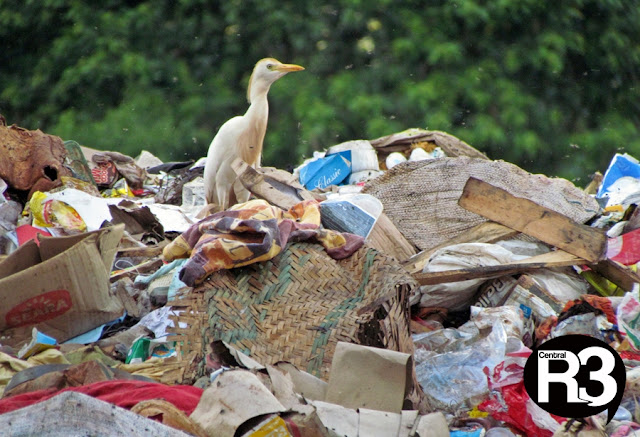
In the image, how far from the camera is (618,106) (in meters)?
12.7

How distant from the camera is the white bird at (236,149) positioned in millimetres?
4859

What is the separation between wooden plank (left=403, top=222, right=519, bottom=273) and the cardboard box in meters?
1.35

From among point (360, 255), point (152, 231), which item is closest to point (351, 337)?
point (360, 255)

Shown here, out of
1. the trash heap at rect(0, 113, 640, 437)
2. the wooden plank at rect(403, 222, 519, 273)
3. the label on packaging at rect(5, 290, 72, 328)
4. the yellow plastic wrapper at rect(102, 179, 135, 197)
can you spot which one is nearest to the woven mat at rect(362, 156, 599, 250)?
the trash heap at rect(0, 113, 640, 437)

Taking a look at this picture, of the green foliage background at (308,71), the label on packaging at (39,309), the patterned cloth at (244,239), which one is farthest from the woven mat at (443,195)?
the green foliage background at (308,71)

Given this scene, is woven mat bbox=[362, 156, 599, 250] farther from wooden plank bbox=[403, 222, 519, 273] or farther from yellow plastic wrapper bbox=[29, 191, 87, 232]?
yellow plastic wrapper bbox=[29, 191, 87, 232]

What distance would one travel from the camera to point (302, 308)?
281 cm

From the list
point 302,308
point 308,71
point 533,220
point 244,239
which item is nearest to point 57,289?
point 244,239

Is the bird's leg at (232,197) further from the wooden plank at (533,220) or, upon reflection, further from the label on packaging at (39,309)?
the label on packaging at (39,309)

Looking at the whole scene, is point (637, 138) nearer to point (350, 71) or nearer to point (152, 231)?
point (350, 71)

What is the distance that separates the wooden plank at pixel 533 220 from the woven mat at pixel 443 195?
0.20 meters
